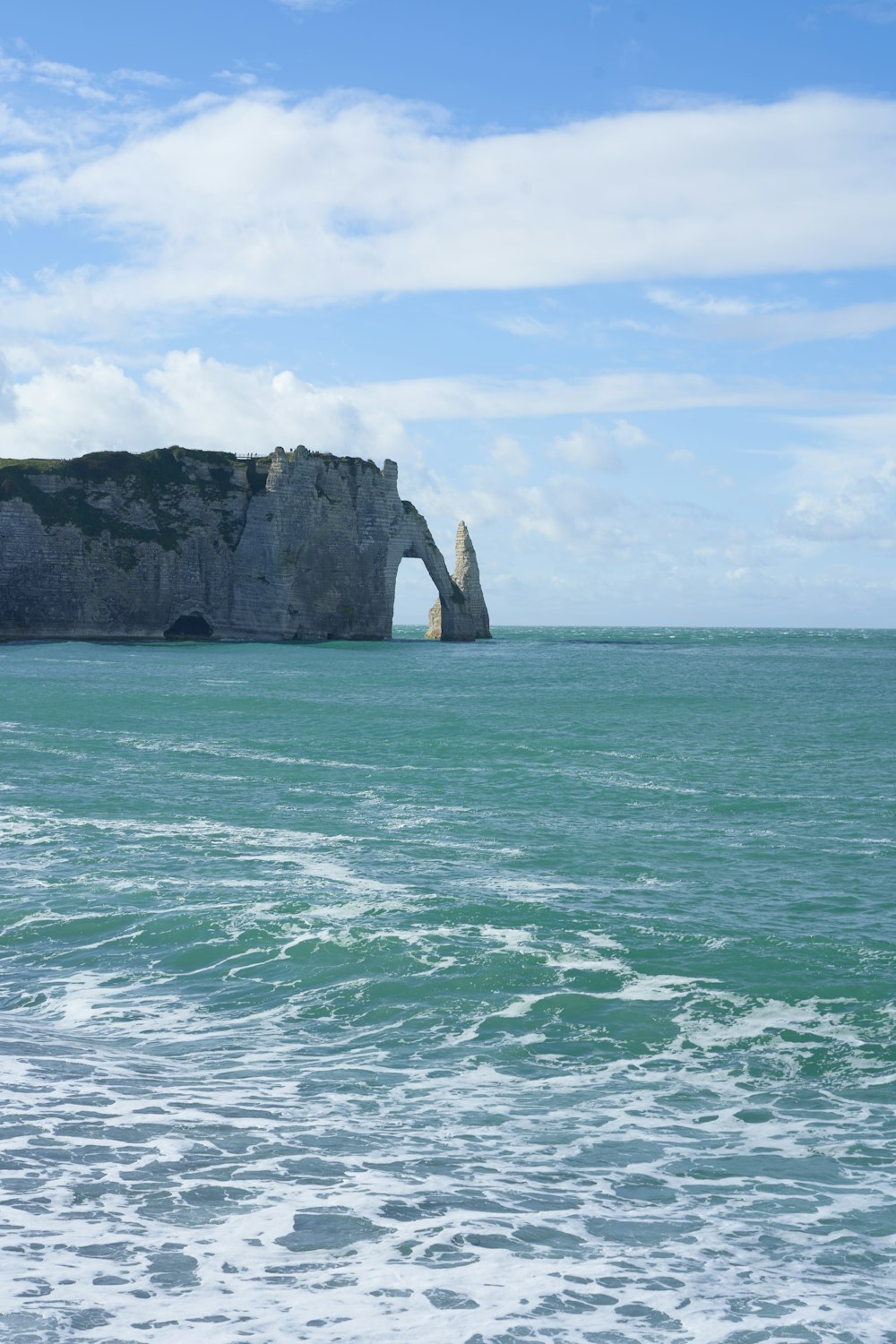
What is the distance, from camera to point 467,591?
12794cm

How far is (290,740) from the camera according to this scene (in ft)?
127

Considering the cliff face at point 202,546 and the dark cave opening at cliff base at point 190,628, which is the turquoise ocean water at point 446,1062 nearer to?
the cliff face at point 202,546

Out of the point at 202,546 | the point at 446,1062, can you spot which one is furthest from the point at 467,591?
the point at 446,1062

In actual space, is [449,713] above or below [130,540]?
below

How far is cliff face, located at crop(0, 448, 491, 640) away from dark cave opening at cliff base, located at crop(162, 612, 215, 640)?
129 millimetres

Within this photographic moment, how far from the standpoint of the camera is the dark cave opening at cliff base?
114 m

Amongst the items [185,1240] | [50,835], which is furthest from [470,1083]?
[50,835]

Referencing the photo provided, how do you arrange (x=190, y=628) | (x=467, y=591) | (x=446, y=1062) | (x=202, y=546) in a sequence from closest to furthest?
(x=446, y=1062) < (x=202, y=546) < (x=190, y=628) < (x=467, y=591)

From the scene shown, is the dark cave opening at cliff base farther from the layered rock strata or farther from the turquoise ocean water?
the turquoise ocean water

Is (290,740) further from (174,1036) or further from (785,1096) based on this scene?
(785,1096)

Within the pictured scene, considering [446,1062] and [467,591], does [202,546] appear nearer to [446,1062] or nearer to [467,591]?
[467,591]

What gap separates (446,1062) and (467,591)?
385 feet

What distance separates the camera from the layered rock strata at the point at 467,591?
404 feet

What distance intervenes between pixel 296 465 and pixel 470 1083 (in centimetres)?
10514
